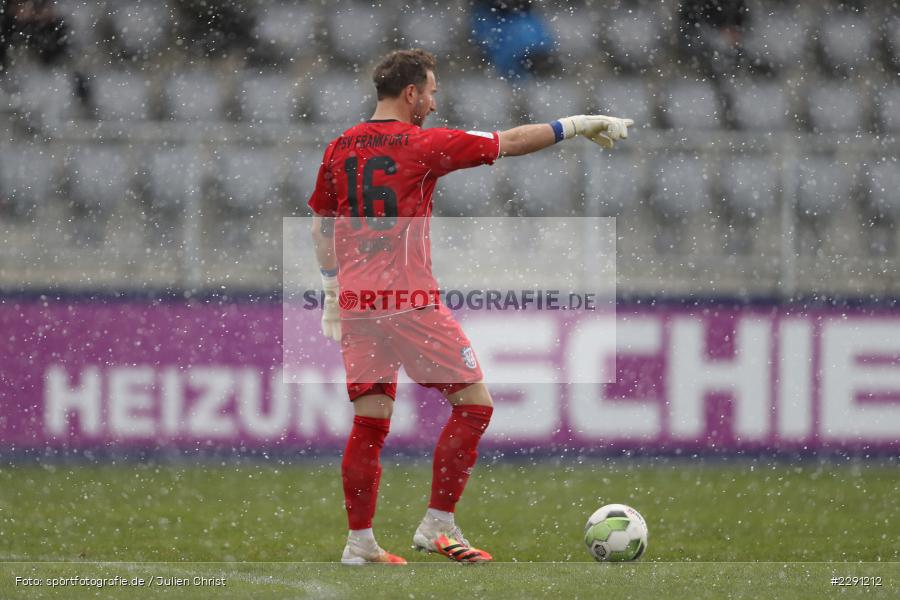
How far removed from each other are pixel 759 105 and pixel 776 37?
698mm

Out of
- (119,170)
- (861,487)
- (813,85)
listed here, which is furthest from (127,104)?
(861,487)

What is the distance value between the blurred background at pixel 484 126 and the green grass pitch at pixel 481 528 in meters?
0.96

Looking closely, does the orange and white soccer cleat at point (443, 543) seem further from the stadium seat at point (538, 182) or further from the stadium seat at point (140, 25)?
the stadium seat at point (140, 25)

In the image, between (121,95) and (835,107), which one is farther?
(835,107)

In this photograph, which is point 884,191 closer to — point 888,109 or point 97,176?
point 888,109

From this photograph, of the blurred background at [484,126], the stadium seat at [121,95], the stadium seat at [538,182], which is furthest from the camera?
the stadium seat at [121,95]

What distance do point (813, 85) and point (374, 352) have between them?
6.33m

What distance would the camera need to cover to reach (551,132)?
3568 millimetres

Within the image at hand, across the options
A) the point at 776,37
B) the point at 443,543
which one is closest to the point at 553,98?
the point at 776,37

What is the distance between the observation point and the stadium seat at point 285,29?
895cm

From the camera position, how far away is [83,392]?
233 inches

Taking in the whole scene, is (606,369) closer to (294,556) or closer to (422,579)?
(294,556)

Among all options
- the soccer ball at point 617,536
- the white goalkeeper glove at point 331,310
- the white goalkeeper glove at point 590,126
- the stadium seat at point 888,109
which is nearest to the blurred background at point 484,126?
the stadium seat at point 888,109

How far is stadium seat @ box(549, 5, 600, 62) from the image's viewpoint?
9031 millimetres
